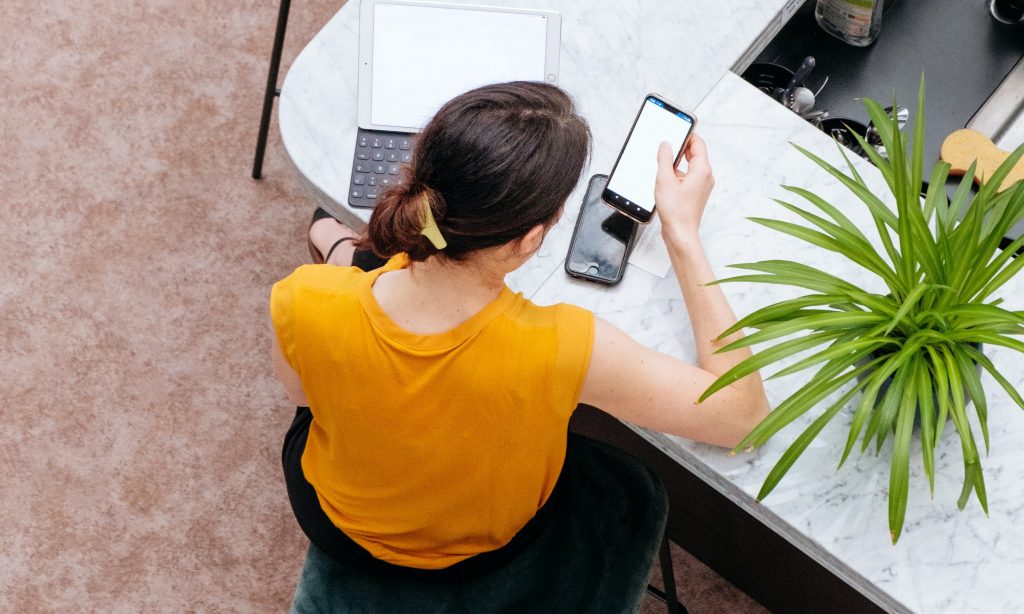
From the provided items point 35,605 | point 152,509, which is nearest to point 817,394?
point 152,509

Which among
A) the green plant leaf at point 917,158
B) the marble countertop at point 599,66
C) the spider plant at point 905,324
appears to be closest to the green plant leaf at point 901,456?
the spider plant at point 905,324

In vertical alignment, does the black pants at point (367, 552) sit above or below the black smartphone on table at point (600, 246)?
below

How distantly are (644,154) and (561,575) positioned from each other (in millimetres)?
623

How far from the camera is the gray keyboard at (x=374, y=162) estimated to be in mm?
1497

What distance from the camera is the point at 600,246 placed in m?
1.45

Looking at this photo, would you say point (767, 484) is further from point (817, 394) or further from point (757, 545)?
point (757, 545)

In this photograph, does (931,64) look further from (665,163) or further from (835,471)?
(835,471)

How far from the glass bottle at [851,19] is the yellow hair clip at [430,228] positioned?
3.00 feet

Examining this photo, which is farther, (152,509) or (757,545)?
(152,509)

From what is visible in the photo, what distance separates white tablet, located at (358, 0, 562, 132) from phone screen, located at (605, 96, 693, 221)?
7.2 inches

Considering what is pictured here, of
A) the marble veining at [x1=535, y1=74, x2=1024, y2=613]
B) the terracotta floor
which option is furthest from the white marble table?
the terracotta floor

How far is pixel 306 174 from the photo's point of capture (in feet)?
4.95

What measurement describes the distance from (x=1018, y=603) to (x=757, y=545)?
65cm

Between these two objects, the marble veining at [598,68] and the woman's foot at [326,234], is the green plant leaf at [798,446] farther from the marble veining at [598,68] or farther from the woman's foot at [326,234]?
the woman's foot at [326,234]
